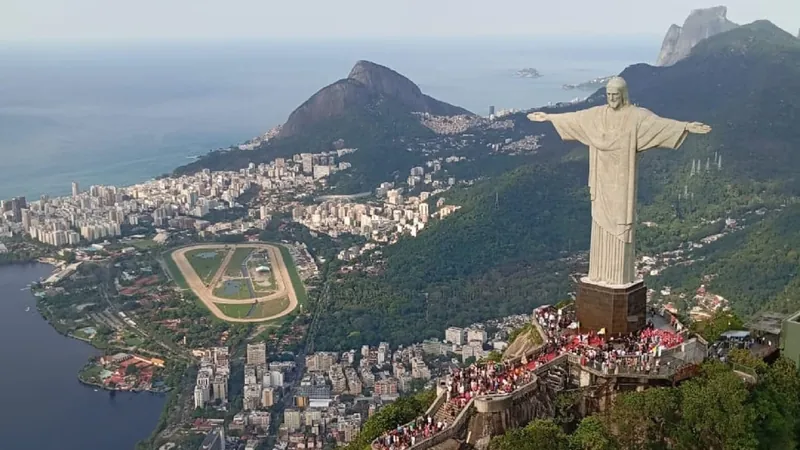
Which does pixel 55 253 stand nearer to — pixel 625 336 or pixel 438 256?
pixel 438 256

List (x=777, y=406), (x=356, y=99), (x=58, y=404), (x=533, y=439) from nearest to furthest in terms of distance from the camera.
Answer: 1. (x=533, y=439)
2. (x=777, y=406)
3. (x=58, y=404)
4. (x=356, y=99)

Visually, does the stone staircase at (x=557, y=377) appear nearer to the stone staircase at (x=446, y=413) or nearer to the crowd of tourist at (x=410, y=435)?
the stone staircase at (x=446, y=413)

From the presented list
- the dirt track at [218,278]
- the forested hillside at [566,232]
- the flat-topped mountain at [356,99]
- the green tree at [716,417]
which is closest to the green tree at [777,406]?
the green tree at [716,417]

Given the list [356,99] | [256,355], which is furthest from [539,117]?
[356,99]

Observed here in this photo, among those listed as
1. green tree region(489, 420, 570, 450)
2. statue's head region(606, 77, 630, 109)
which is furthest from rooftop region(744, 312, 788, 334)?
green tree region(489, 420, 570, 450)

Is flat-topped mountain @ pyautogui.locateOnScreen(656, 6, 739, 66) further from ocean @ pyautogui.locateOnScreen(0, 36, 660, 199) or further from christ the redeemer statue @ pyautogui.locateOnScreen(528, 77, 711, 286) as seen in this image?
christ the redeemer statue @ pyautogui.locateOnScreen(528, 77, 711, 286)

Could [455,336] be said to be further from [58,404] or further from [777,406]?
[777,406]

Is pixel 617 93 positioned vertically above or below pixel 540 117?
above

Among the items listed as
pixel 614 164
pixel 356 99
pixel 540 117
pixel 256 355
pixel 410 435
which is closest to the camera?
pixel 410 435
